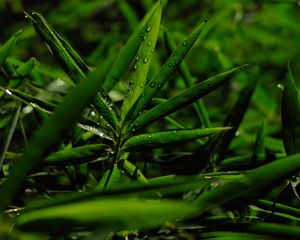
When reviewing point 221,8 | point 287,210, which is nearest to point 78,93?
point 287,210

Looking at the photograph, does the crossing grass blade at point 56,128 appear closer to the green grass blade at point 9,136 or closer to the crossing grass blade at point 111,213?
the crossing grass blade at point 111,213

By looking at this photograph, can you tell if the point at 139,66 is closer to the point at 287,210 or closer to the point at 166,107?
→ the point at 166,107

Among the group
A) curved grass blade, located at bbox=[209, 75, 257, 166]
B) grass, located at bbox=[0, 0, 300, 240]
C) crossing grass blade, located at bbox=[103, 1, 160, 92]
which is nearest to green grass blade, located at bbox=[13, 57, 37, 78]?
grass, located at bbox=[0, 0, 300, 240]

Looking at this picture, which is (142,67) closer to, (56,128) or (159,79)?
(159,79)

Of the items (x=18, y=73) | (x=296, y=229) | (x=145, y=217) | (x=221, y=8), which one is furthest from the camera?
(x=221, y=8)

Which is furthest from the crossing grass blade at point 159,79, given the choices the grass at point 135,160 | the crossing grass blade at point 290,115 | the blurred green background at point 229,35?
the blurred green background at point 229,35

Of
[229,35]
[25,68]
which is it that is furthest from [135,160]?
[229,35]

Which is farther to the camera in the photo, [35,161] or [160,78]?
[160,78]
